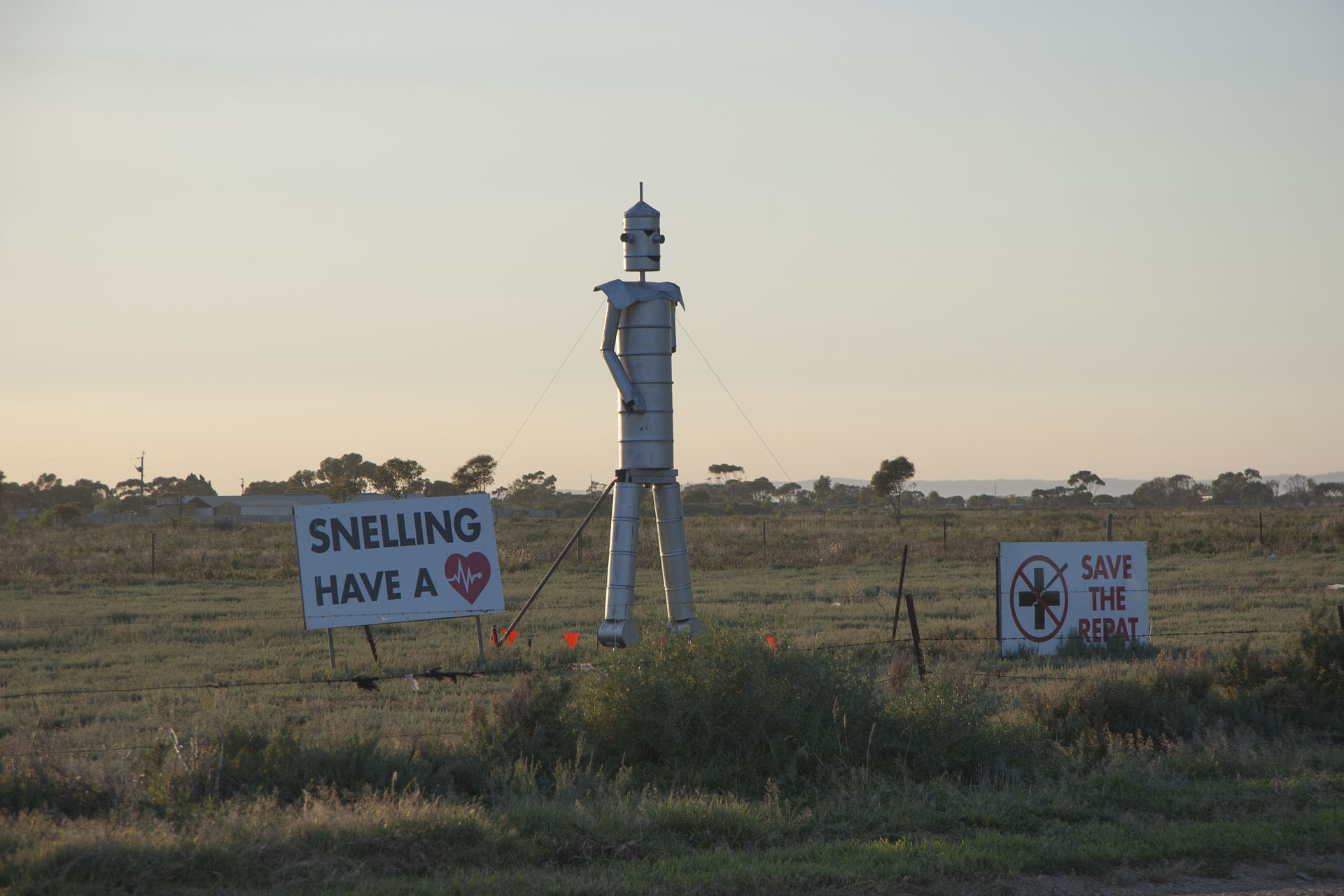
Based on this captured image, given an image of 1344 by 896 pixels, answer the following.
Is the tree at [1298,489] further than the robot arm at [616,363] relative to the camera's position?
Yes

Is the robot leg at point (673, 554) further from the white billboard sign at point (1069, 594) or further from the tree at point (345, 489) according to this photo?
the tree at point (345, 489)

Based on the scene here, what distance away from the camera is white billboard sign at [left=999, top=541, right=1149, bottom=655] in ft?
49.9

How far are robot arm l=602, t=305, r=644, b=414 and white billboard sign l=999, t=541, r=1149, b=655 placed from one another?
18.0 feet

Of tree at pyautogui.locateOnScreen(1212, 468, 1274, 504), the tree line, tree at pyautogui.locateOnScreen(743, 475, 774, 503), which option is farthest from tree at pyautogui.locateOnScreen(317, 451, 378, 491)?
tree at pyautogui.locateOnScreen(1212, 468, 1274, 504)

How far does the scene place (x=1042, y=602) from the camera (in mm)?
15320

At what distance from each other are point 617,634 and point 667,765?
4.34m

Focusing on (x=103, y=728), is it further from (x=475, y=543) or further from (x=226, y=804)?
(x=475, y=543)

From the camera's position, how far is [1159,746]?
33.4 feet

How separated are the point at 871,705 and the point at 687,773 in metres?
1.80

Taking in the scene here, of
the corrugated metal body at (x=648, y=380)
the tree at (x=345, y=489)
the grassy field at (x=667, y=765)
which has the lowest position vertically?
the grassy field at (x=667, y=765)

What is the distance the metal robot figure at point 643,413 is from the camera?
44.5 ft

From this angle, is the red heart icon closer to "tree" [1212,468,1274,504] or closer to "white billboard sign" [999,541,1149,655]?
"white billboard sign" [999,541,1149,655]

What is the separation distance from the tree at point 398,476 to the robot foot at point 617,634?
65299 mm

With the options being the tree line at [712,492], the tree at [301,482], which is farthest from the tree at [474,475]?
the tree at [301,482]
